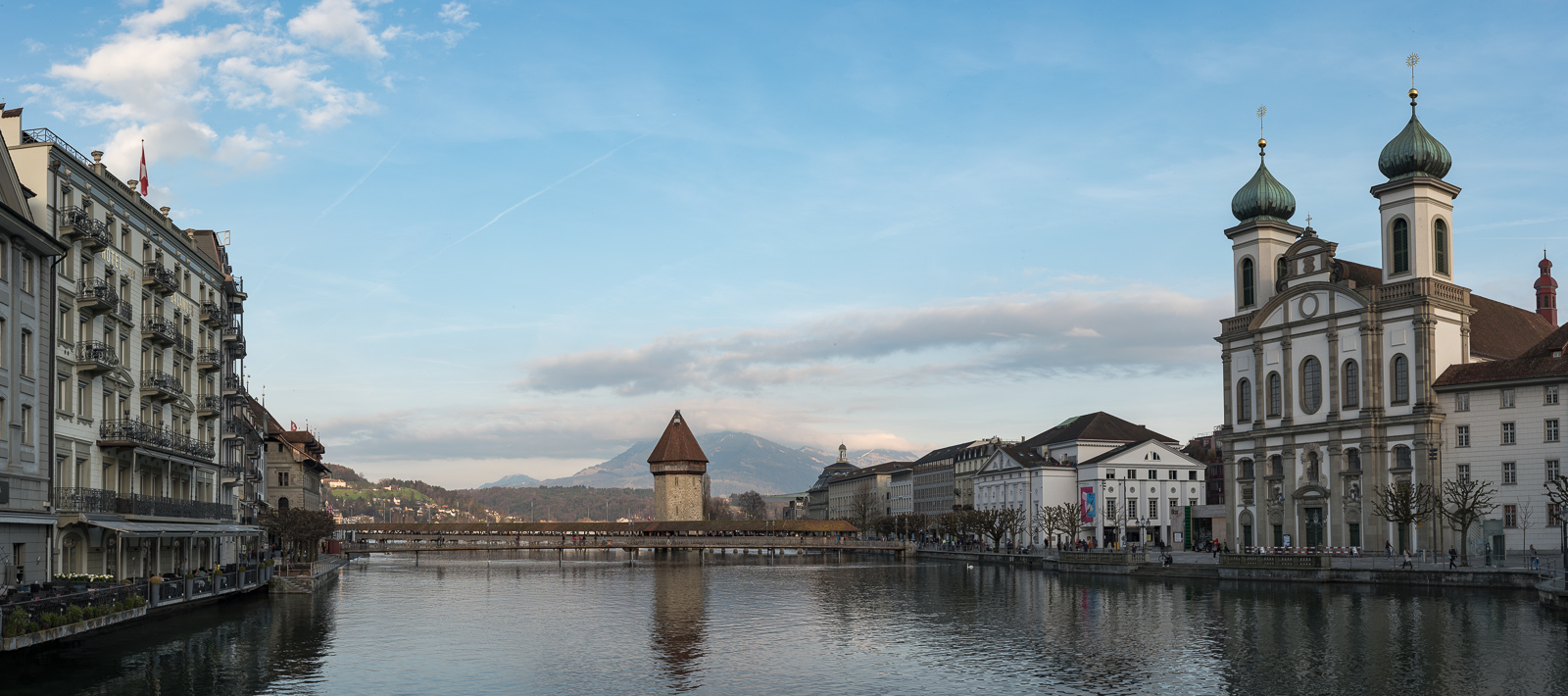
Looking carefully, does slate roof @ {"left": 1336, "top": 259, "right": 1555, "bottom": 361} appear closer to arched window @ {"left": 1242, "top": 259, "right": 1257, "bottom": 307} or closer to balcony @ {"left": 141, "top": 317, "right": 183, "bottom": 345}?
arched window @ {"left": 1242, "top": 259, "right": 1257, "bottom": 307}

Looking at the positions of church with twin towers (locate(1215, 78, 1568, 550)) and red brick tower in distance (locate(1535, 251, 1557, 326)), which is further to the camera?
red brick tower in distance (locate(1535, 251, 1557, 326))

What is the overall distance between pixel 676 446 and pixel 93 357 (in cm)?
12655

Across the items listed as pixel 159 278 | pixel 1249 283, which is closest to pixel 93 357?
pixel 159 278

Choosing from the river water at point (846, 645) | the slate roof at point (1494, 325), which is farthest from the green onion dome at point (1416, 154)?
the river water at point (846, 645)

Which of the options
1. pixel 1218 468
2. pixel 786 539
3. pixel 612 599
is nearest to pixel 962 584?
pixel 612 599

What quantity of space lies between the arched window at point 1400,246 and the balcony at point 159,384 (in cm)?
6866

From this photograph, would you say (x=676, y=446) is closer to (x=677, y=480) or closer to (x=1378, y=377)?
(x=677, y=480)

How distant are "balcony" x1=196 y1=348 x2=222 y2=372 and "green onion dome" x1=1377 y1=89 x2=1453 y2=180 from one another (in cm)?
6837

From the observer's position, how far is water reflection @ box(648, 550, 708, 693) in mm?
34525

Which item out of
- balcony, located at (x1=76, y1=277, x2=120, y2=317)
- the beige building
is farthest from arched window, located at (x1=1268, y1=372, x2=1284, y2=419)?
balcony, located at (x1=76, y1=277, x2=120, y2=317)

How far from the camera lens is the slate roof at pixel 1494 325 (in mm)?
83812

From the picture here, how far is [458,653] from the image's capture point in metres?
38.7

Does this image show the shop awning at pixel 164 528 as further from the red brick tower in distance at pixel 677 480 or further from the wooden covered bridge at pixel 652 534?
the red brick tower in distance at pixel 677 480

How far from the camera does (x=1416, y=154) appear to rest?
81.0 meters
